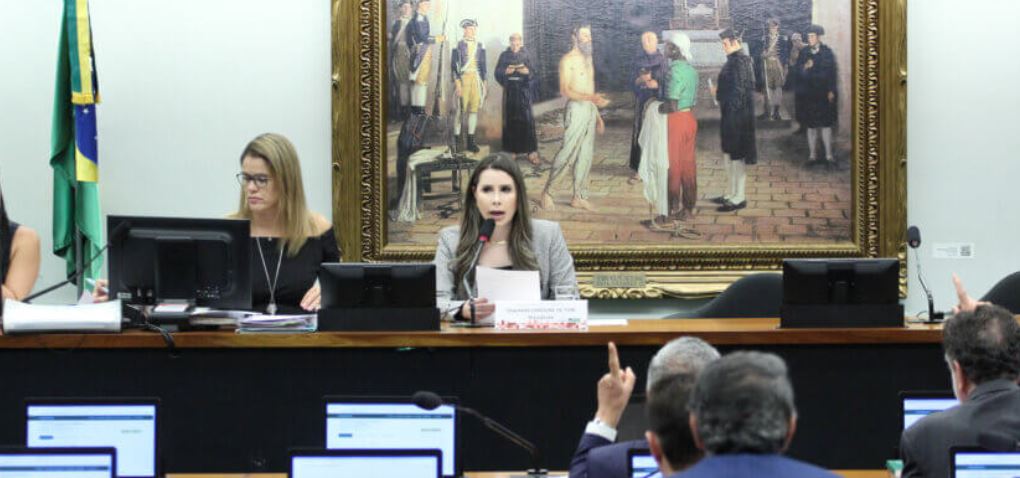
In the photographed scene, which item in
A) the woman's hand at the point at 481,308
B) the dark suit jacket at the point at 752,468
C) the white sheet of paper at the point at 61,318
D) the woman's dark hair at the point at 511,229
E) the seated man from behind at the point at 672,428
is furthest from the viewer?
the woman's dark hair at the point at 511,229

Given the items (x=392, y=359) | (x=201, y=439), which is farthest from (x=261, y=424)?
(x=392, y=359)

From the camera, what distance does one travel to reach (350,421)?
362 centimetres

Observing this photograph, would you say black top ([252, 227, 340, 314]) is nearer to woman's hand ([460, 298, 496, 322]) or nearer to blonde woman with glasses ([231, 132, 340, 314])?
blonde woman with glasses ([231, 132, 340, 314])

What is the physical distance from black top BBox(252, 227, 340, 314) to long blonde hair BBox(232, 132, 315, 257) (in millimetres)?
38

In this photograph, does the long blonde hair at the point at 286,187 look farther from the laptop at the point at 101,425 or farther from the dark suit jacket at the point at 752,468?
the dark suit jacket at the point at 752,468

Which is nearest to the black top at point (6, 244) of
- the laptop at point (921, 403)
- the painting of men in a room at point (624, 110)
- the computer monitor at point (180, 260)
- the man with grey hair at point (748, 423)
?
the computer monitor at point (180, 260)

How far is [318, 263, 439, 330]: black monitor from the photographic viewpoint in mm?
4852

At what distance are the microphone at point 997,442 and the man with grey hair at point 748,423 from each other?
137 cm

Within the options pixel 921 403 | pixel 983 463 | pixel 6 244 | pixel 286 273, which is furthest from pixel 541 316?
pixel 6 244

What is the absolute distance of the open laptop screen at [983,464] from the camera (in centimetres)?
292

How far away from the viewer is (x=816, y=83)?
6.95m

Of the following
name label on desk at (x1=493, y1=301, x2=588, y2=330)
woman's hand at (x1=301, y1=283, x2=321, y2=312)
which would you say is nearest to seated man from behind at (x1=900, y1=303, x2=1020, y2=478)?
name label on desk at (x1=493, y1=301, x2=588, y2=330)

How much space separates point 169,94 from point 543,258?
2.49 m

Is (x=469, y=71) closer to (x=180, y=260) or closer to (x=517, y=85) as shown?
(x=517, y=85)
